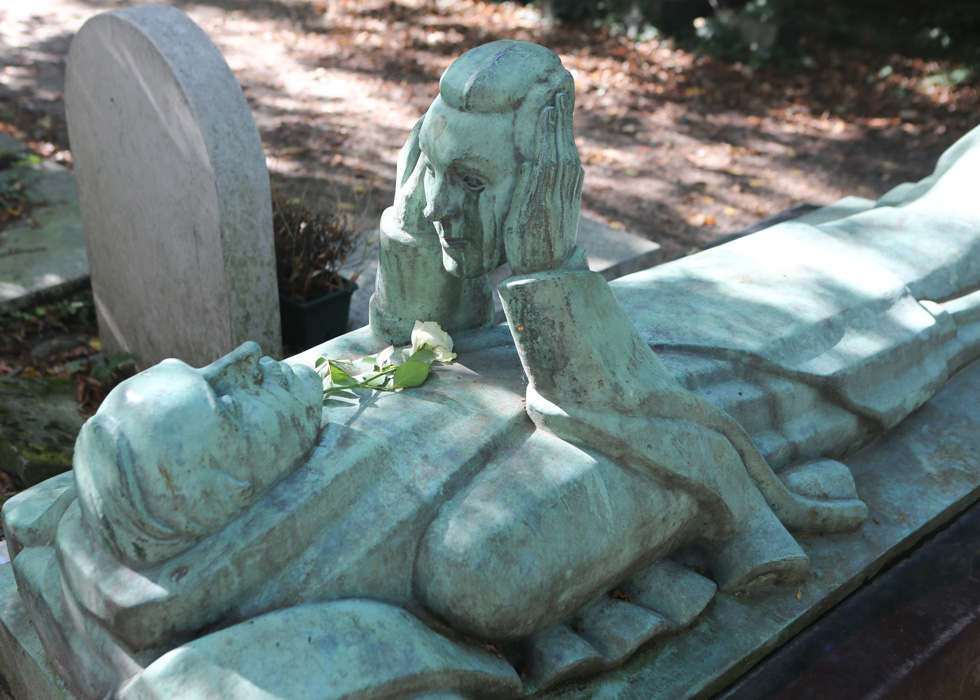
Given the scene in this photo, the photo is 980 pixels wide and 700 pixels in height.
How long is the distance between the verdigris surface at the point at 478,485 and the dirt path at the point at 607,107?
132 inches

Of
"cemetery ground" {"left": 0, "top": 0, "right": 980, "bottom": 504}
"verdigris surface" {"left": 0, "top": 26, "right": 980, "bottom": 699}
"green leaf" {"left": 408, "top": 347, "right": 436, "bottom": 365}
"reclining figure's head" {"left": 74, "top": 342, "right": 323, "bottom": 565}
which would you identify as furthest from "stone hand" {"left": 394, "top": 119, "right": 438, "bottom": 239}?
"cemetery ground" {"left": 0, "top": 0, "right": 980, "bottom": 504}

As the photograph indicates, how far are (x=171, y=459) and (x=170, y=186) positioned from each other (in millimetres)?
1937

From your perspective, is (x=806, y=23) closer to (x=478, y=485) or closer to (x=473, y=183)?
(x=473, y=183)

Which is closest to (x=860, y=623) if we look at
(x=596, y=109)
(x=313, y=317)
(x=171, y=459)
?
(x=171, y=459)

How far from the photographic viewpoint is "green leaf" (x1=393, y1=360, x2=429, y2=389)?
2148 millimetres

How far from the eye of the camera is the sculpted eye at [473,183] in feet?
6.31

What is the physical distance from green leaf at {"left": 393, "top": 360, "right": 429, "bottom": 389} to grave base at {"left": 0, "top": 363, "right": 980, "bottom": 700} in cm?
76

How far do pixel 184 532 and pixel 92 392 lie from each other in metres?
2.39

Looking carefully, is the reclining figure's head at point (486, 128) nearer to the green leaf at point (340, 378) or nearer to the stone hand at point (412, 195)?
the stone hand at point (412, 195)

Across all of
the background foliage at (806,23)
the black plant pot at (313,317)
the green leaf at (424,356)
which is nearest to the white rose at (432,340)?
the green leaf at (424,356)

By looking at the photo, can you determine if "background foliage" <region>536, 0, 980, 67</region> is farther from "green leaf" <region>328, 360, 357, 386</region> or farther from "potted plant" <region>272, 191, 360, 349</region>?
"green leaf" <region>328, 360, 357, 386</region>

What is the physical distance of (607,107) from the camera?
7863 millimetres

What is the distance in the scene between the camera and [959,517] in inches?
105

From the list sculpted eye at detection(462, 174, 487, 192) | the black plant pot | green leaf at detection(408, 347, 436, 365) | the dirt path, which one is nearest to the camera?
sculpted eye at detection(462, 174, 487, 192)
